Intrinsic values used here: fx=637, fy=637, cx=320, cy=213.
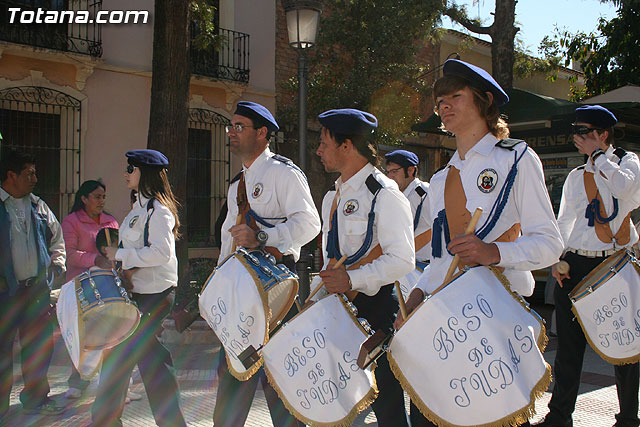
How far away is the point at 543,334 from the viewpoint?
228cm

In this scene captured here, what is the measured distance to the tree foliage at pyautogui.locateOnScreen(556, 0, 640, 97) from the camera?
1820cm

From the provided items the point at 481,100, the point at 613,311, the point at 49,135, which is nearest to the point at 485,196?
the point at 481,100

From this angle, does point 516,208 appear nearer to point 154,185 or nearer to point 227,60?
point 154,185

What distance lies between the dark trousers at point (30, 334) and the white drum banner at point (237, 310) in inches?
92.7

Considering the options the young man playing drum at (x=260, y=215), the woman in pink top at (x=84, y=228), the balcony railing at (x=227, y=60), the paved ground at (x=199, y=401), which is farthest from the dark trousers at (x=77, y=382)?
the balcony railing at (x=227, y=60)

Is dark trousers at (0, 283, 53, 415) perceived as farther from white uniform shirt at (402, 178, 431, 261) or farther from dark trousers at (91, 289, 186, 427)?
white uniform shirt at (402, 178, 431, 261)

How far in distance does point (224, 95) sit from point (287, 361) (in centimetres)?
1319

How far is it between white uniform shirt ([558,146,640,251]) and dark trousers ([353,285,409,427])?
187 centimetres

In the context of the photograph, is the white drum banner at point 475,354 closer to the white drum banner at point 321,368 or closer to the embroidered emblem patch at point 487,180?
the embroidered emblem patch at point 487,180

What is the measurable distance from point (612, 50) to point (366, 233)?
1814cm

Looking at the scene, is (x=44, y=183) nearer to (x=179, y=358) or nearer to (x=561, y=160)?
(x=179, y=358)

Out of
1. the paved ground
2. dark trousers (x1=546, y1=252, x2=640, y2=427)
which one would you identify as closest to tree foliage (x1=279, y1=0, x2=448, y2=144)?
the paved ground

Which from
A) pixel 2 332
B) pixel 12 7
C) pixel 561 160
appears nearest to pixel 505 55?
pixel 561 160

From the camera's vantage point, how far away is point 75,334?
3.62 m
